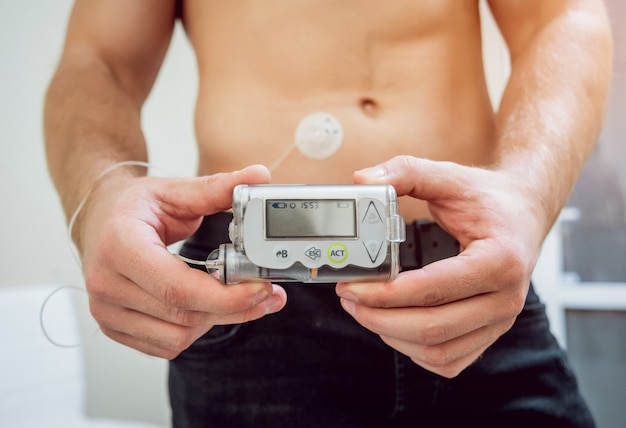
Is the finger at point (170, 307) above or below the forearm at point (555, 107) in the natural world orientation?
below

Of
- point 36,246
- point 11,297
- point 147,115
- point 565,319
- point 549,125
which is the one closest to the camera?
point 549,125

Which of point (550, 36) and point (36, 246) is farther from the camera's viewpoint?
point (36, 246)

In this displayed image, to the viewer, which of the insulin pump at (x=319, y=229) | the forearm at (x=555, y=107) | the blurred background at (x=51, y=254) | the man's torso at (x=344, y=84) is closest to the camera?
the insulin pump at (x=319, y=229)

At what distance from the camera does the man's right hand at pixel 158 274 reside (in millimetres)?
298

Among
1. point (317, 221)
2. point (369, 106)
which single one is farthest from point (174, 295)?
point (369, 106)

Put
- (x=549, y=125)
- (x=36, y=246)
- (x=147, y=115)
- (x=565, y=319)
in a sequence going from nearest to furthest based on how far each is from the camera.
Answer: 1. (x=549, y=125)
2. (x=36, y=246)
3. (x=147, y=115)
4. (x=565, y=319)

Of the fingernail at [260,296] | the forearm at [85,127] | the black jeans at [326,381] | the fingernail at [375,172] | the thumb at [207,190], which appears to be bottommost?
the black jeans at [326,381]

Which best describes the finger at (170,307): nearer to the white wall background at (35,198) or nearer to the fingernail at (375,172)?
the fingernail at (375,172)

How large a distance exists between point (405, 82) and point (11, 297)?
0.82 meters

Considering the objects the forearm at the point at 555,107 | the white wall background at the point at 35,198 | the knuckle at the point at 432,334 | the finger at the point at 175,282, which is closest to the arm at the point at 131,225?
the finger at the point at 175,282

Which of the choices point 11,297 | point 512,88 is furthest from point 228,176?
point 11,297

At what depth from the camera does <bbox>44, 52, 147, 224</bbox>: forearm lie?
0.47 m

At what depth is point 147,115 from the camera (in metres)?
1.11

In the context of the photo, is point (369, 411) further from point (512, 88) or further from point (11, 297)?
point (11, 297)
